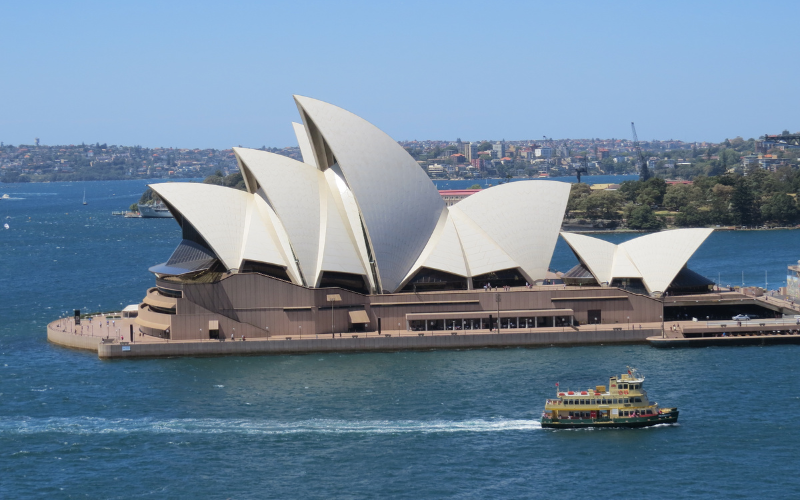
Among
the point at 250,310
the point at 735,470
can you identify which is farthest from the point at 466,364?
the point at 735,470

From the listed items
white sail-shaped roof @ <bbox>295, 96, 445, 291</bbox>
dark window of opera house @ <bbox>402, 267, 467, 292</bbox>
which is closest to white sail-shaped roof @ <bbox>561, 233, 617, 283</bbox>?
dark window of opera house @ <bbox>402, 267, 467, 292</bbox>

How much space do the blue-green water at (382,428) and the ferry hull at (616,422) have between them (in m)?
0.41

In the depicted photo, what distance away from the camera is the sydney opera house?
60781 mm

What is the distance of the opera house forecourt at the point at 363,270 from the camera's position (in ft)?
198

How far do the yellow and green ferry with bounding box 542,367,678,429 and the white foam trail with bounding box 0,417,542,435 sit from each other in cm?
130

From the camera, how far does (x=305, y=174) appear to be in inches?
2475

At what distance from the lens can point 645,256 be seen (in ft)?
213

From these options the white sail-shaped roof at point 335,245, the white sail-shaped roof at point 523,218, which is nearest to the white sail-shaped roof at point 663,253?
the white sail-shaped roof at point 523,218

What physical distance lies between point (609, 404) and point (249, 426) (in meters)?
15.2

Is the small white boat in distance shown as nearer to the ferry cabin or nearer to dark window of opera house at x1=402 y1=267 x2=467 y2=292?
dark window of opera house at x1=402 y1=267 x2=467 y2=292

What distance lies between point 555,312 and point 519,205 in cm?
817

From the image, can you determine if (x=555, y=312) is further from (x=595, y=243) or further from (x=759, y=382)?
(x=759, y=382)

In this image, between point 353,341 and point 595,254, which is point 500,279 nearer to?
point 595,254

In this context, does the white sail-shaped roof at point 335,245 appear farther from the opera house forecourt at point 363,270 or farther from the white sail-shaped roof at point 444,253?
the white sail-shaped roof at point 444,253
